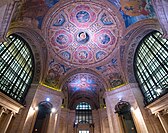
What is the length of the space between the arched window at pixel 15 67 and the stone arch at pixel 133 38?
10.8 metres

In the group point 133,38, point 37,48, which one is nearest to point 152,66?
point 133,38

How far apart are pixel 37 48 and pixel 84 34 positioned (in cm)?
555

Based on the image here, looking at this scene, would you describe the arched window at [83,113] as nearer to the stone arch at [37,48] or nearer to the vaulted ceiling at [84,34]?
→ the vaulted ceiling at [84,34]

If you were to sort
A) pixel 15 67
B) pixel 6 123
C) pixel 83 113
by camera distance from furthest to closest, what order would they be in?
pixel 83 113 → pixel 15 67 → pixel 6 123

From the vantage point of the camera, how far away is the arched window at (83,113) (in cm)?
1878

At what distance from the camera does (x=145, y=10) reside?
9.97 meters

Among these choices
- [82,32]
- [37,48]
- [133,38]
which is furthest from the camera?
[82,32]

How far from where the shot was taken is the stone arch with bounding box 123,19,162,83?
10539 mm

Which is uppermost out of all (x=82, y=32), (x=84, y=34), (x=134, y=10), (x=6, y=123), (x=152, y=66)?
(x=82, y=32)

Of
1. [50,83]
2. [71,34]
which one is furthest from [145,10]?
[50,83]

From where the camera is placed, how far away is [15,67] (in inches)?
411

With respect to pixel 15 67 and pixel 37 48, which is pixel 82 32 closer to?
pixel 37 48

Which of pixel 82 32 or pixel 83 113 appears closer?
pixel 82 32

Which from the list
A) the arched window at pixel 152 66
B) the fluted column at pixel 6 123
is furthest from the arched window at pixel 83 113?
the fluted column at pixel 6 123
